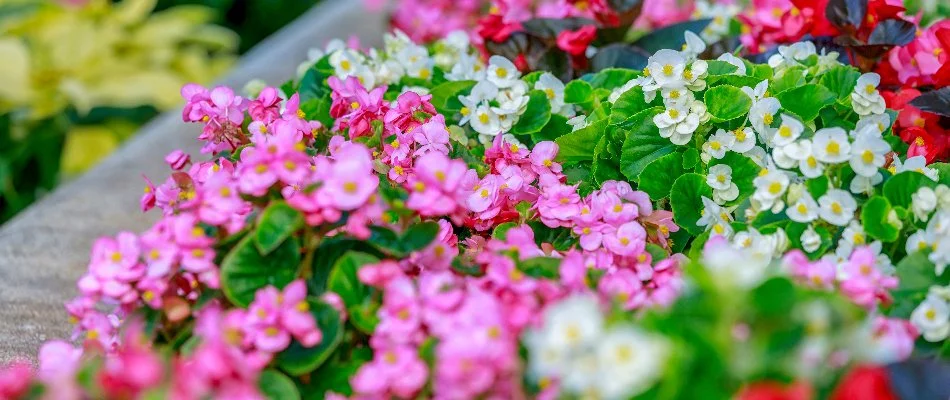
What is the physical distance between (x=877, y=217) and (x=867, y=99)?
246 millimetres

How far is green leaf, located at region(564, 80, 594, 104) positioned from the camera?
1.34 metres

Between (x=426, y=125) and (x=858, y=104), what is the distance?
510 mm

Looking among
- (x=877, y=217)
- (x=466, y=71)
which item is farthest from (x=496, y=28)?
(x=877, y=217)

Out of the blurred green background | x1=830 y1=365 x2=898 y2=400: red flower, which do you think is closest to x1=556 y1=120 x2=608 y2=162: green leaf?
x1=830 y1=365 x2=898 y2=400: red flower

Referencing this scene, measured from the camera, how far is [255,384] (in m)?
0.81

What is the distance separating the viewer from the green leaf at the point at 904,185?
3.30ft

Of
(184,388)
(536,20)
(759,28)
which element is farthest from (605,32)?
(184,388)

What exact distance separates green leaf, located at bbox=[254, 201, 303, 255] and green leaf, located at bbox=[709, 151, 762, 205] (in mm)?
516

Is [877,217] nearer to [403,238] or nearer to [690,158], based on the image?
[690,158]

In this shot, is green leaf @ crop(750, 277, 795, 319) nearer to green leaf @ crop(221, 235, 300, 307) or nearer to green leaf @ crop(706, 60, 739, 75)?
green leaf @ crop(221, 235, 300, 307)

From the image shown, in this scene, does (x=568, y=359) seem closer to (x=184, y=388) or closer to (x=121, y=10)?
(x=184, y=388)

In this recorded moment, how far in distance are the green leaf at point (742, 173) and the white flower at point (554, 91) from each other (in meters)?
0.28

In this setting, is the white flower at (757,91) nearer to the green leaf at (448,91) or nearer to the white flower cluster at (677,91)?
the white flower cluster at (677,91)

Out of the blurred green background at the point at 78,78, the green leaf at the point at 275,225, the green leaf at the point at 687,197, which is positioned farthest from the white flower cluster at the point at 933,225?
the blurred green background at the point at 78,78
